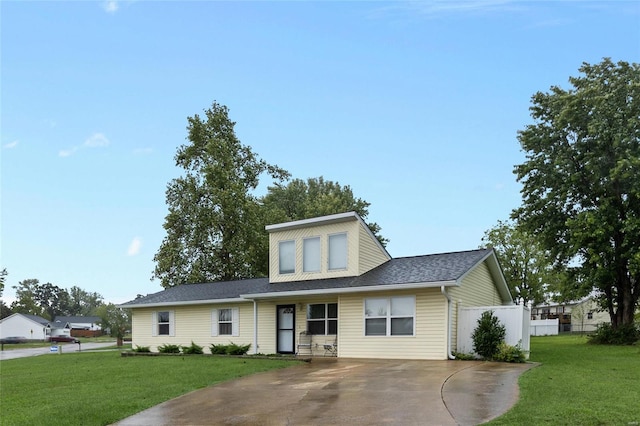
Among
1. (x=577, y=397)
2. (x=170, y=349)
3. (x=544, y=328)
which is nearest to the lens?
(x=577, y=397)

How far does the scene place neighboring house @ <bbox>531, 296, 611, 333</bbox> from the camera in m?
51.6

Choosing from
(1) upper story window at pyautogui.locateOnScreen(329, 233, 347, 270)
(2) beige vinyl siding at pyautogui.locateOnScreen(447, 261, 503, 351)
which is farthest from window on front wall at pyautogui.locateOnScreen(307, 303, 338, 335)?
(2) beige vinyl siding at pyautogui.locateOnScreen(447, 261, 503, 351)

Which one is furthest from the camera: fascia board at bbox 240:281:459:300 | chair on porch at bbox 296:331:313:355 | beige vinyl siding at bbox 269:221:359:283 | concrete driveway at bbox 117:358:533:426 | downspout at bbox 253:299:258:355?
downspout at bbox 253:299:258:355

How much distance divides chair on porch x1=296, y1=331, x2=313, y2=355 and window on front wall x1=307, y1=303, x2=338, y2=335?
0.21m

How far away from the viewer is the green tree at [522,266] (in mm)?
45062

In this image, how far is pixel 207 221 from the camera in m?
38.9

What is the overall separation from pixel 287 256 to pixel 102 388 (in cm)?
1076

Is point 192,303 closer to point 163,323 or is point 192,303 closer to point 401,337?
point 163,323

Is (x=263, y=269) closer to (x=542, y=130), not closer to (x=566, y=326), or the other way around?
(x=542, y=130)

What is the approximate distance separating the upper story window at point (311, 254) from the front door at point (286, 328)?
66.9 inches

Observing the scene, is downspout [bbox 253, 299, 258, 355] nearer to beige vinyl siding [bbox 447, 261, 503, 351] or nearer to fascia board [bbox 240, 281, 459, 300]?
fascia board [bbox 240, 281, 459, 300]

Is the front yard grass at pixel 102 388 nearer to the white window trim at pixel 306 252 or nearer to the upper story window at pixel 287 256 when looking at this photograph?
the white window trim at pixel 306 252

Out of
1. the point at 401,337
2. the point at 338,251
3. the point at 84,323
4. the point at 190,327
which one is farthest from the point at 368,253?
the point at 84,323

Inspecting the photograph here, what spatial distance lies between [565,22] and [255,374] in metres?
13.3
